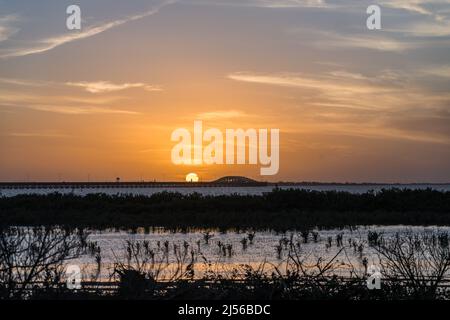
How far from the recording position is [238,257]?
89.5 ft

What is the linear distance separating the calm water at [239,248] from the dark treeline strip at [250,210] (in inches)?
144

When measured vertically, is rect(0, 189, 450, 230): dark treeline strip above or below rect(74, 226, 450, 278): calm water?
above

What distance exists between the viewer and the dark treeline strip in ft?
146

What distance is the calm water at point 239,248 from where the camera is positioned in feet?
80.5

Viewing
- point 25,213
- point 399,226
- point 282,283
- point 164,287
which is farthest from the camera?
point 25,213

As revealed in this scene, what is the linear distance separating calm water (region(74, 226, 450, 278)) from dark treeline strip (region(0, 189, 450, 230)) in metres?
3.65

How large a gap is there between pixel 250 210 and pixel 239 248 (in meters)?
25.5

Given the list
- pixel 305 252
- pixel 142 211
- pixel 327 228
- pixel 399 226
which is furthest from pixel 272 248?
pixel 142 211

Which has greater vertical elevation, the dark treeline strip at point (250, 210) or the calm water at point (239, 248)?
the dark treeline strip at point (250, 210)

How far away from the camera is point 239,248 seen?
30562mm
